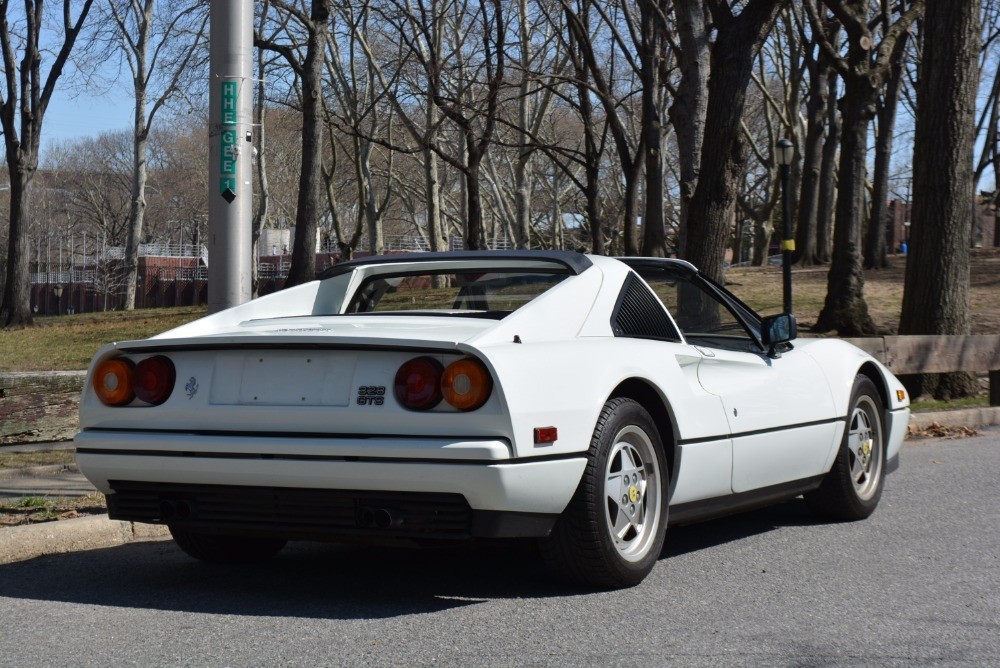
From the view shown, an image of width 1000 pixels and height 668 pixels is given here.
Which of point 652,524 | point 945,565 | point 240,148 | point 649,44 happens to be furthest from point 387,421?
point 649,44

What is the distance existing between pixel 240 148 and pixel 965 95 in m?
10.1

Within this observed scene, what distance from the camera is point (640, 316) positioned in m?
5.31

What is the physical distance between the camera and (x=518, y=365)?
4.29m

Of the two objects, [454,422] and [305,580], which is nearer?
[454,422]

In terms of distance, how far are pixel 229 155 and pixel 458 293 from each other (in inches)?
79.8

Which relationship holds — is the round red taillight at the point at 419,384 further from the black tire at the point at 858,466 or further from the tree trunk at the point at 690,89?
the tree trunk at the point at 690,89

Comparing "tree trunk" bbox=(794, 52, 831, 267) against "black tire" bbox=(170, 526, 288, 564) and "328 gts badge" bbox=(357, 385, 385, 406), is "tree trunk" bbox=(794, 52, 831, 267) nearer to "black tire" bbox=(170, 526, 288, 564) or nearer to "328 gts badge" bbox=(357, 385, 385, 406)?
"black tire" bbox=(170, 526, 288, 564)

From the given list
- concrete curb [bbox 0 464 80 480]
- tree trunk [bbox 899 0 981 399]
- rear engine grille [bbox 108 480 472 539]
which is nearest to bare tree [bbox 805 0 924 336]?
tree trunk [bbox 899 0 981 399]

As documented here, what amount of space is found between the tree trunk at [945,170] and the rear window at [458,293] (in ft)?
31.3

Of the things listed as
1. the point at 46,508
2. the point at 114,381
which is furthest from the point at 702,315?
the point at 46,508

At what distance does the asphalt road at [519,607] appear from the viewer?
3809 mm

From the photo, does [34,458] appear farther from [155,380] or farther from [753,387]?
[753,387]

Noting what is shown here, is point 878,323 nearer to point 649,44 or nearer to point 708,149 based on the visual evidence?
point 649,44

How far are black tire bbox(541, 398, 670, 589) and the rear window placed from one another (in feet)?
2.60
